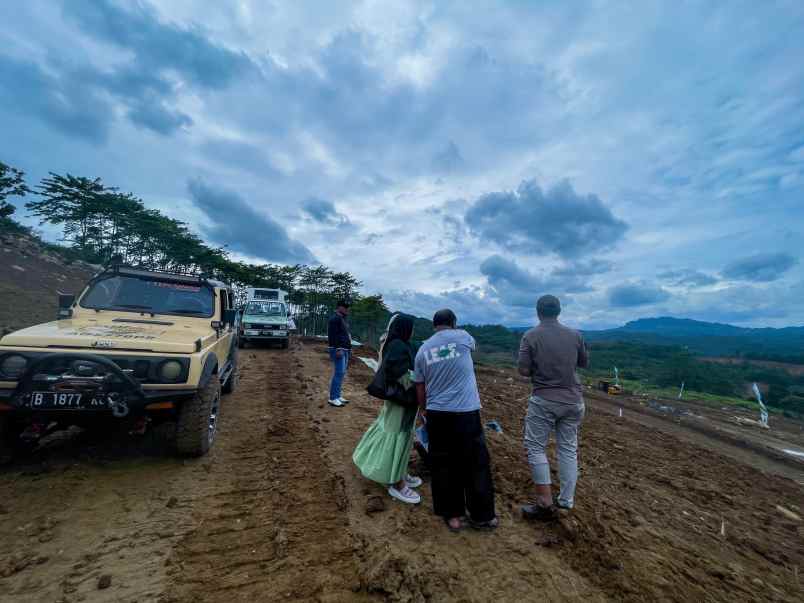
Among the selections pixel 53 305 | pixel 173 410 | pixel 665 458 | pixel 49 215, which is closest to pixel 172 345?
pixel 173 410

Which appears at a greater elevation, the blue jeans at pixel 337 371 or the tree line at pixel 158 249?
the tree line at pixel 158 249

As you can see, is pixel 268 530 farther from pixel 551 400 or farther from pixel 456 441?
pixel 551 400

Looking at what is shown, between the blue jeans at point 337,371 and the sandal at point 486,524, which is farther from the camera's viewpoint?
the blue jeans at point 337,371

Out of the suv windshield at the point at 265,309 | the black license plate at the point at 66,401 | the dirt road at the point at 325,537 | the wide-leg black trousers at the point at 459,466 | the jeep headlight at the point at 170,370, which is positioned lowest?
the dirt road at the point at 325,537

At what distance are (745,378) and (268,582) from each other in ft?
193

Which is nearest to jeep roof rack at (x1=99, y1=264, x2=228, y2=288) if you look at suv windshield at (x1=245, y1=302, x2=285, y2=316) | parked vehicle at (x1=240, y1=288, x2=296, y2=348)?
parked vehicle at (x1=240, y1=288, x2=296, y2=348)

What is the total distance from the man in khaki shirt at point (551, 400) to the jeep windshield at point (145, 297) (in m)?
4.41

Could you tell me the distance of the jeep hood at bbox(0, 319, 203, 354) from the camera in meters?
3.15

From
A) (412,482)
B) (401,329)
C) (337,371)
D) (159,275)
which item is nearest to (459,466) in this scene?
(412,482)

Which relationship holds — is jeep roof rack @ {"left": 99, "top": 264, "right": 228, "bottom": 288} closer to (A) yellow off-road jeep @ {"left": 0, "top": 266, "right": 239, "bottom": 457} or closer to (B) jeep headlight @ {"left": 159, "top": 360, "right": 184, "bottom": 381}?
(A) yellow off-road jeep @ {"left": 0, "top": 266, "right": 239, "bottom": 457}

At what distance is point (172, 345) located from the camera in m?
3.49

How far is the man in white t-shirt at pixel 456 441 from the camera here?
9.61 ft

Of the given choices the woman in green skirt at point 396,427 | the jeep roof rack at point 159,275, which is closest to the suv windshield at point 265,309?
the jeep roof rack at point 159,275

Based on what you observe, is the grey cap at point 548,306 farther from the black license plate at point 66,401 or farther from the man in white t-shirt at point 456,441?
the black license plate at point 66,401
